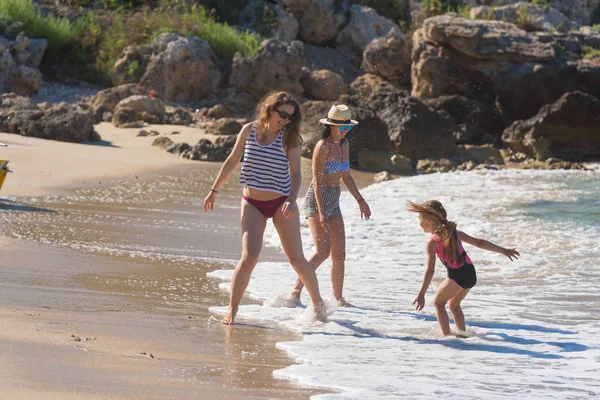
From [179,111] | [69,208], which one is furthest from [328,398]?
[179,111]

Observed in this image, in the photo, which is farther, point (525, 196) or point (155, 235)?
point (525, 196)

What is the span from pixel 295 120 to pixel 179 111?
15233 millimetres

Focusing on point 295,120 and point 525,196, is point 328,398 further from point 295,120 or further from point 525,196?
point 525,196

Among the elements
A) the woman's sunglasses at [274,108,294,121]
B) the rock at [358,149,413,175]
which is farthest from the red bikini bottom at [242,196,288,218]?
the rock at [358,149,413,175]

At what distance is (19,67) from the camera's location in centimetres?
2181

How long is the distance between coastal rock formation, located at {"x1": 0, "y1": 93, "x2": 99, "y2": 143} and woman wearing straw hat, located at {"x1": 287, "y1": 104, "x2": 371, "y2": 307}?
10929mm

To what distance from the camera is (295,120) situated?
6.16 meters

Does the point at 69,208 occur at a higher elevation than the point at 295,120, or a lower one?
lower

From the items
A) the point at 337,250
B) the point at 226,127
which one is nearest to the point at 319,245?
the point at 337,250

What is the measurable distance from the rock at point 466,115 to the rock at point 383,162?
317cm

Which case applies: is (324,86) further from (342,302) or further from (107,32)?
(342,302)

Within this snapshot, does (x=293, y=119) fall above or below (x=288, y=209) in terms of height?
above

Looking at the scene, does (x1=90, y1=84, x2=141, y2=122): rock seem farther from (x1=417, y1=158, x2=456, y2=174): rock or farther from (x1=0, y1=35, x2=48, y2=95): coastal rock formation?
(x1=417, y1=158, x2=456, y2=174): rock

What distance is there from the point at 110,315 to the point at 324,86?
17359 millimetres
